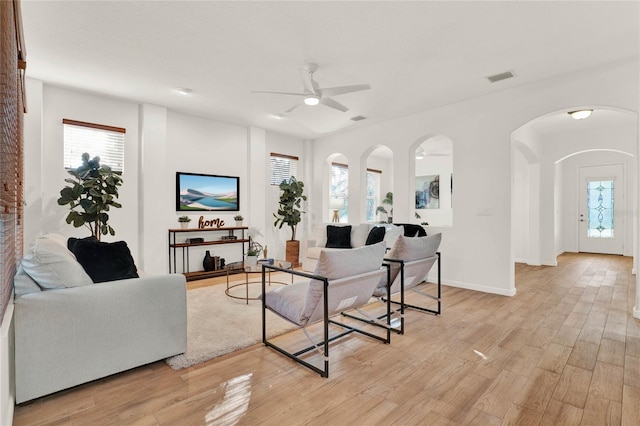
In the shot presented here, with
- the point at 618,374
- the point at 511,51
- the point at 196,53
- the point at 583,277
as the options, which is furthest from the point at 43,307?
the point at 583,277

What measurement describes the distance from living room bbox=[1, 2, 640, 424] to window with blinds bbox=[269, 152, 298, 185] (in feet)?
0.52

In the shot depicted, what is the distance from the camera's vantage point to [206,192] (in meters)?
6.13

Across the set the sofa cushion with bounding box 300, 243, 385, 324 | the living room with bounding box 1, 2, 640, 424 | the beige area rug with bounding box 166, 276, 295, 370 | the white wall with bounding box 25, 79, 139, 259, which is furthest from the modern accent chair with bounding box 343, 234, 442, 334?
the white wall with bounding box 25, 79, 139, 259

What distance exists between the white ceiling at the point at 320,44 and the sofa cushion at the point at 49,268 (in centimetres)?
209

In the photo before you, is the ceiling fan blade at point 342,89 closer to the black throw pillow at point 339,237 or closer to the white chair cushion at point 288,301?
the white chair cushion at point 288,301

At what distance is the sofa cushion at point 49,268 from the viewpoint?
2062mm

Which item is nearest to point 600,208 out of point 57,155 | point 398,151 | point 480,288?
point 480,288

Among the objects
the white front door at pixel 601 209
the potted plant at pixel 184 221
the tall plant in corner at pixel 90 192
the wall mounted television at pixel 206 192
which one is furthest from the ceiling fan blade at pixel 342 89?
the white front door at pixel 601 209

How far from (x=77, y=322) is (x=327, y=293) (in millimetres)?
1638

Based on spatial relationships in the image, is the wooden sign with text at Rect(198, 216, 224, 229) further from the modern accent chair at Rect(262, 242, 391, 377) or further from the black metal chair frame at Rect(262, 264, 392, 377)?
the modern accent chair at Rect(262, 242, 391, 377)

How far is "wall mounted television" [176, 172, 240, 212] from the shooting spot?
5.82 meters

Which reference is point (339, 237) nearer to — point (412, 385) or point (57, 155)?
point (412, 385)

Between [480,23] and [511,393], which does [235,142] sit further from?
[511,393]

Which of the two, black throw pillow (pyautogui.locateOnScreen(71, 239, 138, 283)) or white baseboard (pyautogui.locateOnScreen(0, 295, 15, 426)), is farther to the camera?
black throw pillow (pyautogui.locateOnScreen(71, 239, 138, 283))
